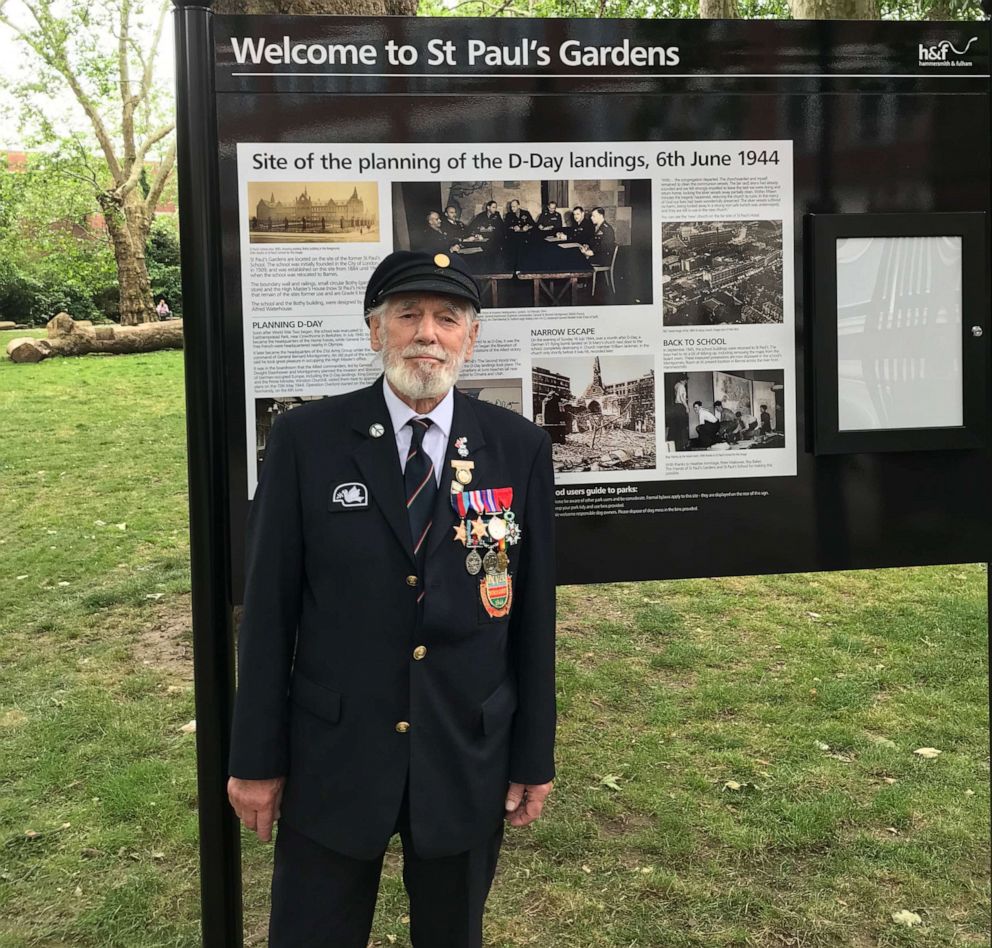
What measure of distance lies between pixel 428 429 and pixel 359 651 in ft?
1.69

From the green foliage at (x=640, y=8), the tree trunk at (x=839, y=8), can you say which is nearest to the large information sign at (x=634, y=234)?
the tree trunk at (x=839, y=8)

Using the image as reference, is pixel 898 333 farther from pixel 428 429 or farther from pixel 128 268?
pixel 128 268

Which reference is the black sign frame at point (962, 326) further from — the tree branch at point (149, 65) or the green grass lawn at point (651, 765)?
the tree branch at point (149, 65)

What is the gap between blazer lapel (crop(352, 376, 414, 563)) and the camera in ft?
7.30

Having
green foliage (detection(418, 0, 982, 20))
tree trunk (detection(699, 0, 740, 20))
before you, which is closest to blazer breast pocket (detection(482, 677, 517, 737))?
tree trunk (detection(699, 0, 740, 20))

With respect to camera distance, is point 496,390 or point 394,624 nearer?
point 394,624

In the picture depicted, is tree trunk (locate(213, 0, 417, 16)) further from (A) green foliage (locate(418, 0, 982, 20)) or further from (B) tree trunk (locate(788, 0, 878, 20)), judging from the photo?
(A) green foliage (locate(418, 0, 982, 20))

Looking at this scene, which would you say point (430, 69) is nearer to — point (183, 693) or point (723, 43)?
point (723, 43)

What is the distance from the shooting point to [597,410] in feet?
9.51

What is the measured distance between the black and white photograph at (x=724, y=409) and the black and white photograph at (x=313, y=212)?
37.6 inches

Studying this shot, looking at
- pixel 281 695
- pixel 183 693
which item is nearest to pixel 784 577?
pixel 183 693

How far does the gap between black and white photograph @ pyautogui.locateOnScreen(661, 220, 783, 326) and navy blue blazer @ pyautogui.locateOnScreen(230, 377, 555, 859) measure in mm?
960

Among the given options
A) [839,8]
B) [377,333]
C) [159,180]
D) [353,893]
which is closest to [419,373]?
[377,333]

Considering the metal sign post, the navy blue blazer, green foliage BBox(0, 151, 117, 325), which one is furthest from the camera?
green foliage BBox(0, 151, 117, 325)
